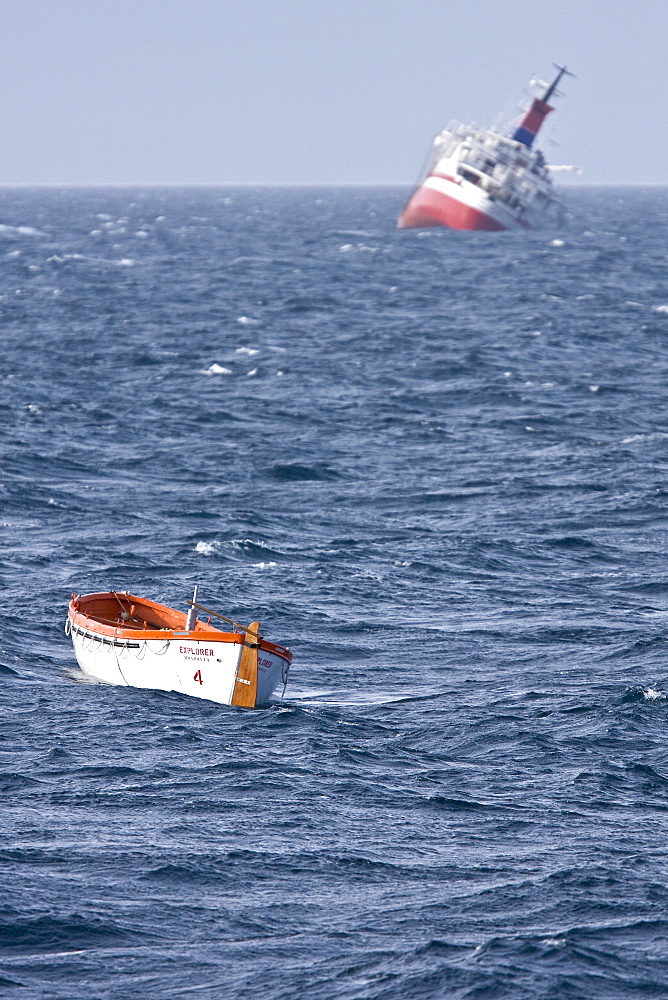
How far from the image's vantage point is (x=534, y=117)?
Result: 18812 cm

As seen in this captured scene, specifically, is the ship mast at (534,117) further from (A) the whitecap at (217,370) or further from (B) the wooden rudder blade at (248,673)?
(B) the wooden rudder blade at (248,673)

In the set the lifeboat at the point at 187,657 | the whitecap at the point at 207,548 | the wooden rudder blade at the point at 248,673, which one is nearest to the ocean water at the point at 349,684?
the whitecap at the point at 207,548

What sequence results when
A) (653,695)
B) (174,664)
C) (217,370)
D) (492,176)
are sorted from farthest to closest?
(492,176) → (217,370) → (174,664) → (653,695)

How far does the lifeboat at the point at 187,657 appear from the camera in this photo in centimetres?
3703

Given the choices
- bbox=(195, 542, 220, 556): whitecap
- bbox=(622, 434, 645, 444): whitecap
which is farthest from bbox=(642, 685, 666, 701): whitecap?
bbox=(622, 434, 645, 444): whitecap

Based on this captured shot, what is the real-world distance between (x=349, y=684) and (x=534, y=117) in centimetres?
16185

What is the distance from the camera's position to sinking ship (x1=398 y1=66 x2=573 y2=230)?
596ft

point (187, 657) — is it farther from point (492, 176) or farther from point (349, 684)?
point (492, 176)

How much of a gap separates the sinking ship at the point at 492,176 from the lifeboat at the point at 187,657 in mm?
149760


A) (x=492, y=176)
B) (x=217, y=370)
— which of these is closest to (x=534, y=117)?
(x=492, y=176)

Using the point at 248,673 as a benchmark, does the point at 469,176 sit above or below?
above

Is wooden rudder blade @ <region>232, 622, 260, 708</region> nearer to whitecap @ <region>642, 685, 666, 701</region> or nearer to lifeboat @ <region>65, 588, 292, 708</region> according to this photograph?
lifeboat @ <region>65, 588, 292, 708</region>

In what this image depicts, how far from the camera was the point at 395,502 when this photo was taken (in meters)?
56.6

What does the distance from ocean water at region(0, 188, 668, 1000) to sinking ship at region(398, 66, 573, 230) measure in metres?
93.7
